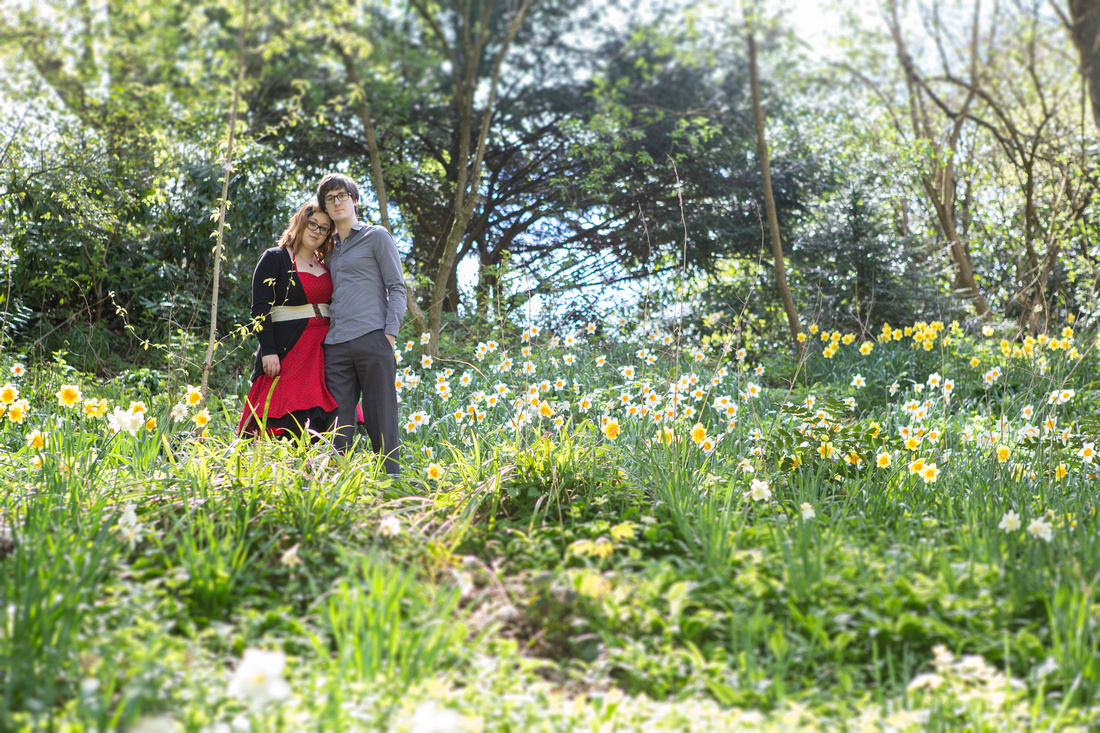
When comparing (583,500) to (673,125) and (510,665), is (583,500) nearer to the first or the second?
(510,665)

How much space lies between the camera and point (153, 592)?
199 centimetres

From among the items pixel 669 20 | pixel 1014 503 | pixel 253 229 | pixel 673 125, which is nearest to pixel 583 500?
pixel 1014 503

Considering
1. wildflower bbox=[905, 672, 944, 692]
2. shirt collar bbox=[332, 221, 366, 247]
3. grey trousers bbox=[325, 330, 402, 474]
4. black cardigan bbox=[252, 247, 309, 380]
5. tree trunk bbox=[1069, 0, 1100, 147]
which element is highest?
tree trunk bbox=[1069, 0, 1100, 147]

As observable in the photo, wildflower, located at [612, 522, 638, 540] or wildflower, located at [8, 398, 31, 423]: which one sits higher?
wildflower, located at [8, 398, 31, 423]

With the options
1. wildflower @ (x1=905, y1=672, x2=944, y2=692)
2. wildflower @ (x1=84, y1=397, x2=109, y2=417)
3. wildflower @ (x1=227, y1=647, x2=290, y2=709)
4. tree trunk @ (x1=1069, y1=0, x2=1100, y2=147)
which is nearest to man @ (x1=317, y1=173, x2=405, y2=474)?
wildflower @ (x1=84, y1=397, x2=109, y2=417)

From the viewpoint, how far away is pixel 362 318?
3.47 metres

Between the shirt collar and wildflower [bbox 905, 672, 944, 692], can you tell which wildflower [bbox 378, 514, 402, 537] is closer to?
wildflower [bbox 905, 672, 944, 692]

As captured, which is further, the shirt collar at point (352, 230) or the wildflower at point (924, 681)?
the shirt collar at point (352, 230)

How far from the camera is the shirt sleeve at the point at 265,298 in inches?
136

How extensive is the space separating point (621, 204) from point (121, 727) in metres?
8.56

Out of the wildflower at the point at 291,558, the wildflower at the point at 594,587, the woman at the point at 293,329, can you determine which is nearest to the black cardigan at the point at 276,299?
the woman at the point at 293,329

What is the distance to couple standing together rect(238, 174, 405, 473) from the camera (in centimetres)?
347

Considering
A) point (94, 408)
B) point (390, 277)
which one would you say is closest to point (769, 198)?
point (390, 277)

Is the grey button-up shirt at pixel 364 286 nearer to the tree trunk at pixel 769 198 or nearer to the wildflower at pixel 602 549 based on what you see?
the wildflower at pixel 602 549
